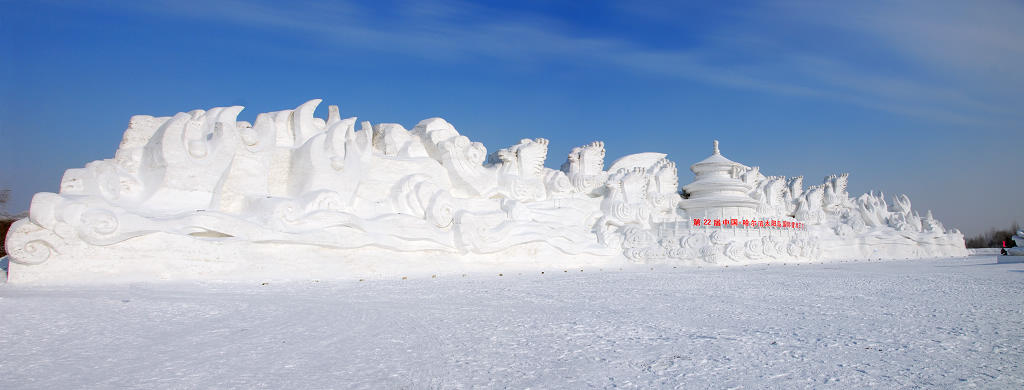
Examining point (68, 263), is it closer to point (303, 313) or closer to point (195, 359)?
point (303, 313)

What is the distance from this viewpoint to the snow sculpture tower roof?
15.4 m

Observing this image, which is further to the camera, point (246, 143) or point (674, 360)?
point (246, 143)

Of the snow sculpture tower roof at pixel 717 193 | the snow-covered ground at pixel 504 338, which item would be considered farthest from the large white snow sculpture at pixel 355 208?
the snow-covered ground at pixel 504 338

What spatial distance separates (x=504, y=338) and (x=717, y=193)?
12.2 m

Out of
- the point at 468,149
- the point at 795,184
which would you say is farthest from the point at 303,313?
the point at 795,184

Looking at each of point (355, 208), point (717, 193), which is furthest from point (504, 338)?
point (717, 193)

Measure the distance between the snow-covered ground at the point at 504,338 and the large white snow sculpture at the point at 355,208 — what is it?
3.11 feet

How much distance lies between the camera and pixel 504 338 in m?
4.65

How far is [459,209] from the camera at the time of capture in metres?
11.5

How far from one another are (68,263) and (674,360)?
289 inches

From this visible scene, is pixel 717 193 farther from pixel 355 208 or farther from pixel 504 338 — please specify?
pixel 504 338

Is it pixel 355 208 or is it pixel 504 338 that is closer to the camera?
pixel 504 338

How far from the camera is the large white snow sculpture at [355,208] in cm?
834

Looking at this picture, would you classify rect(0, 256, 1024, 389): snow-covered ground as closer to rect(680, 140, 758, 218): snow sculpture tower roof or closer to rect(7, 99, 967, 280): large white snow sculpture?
rect(7, 99, 967, 280): large white snow sculpture
